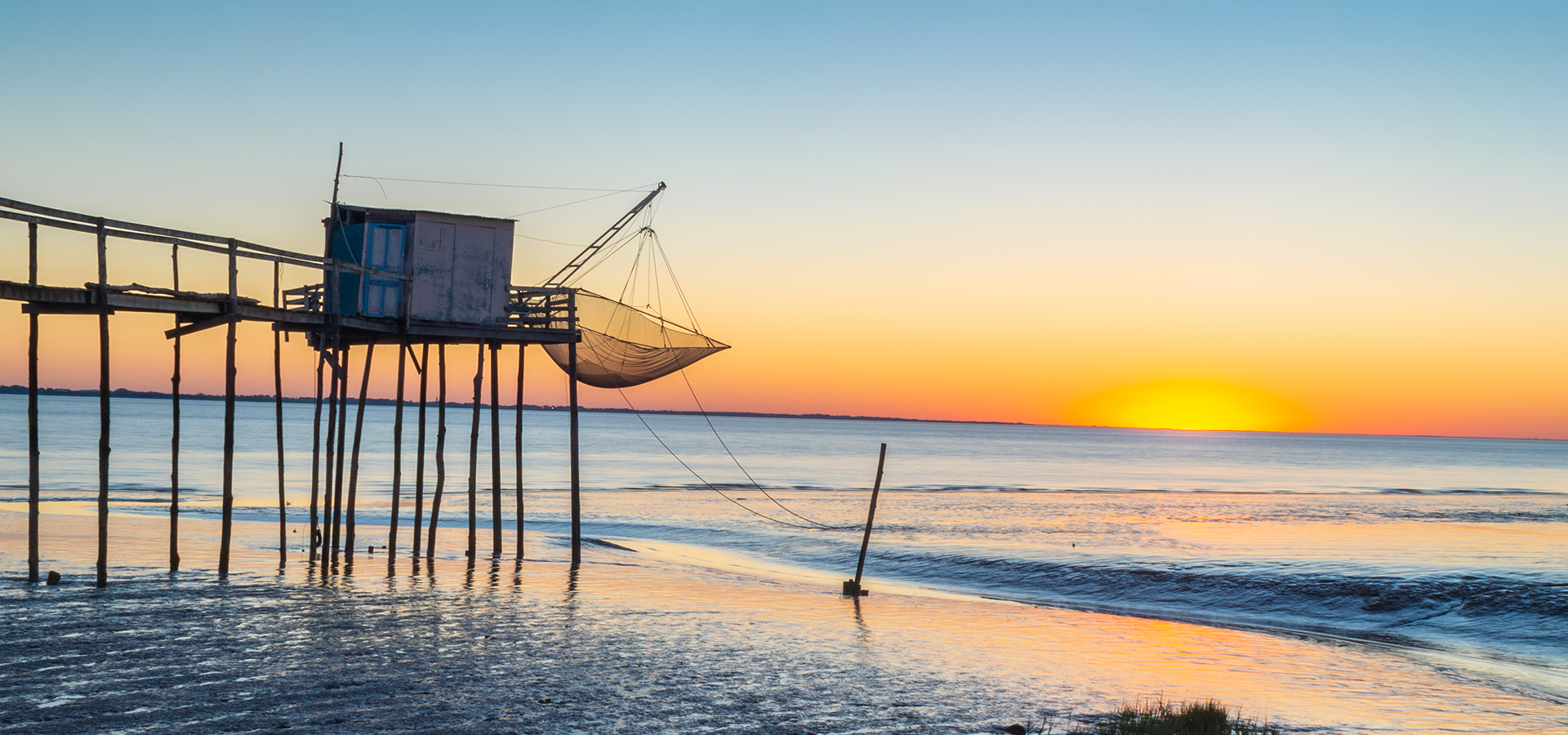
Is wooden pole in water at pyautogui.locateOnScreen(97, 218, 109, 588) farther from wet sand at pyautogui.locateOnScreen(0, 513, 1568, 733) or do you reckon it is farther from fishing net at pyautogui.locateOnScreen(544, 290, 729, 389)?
fishing net at pyautogui.locateOnScreen(544, 290, 729, 389)

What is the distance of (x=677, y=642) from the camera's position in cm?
1285

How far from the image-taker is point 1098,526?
3750 cm

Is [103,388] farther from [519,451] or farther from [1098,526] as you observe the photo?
[1098,526]

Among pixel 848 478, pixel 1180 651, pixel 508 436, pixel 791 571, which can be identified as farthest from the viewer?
pixel 508 436

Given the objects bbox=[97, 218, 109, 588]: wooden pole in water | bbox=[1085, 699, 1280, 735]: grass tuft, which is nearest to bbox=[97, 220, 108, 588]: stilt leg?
bbox=[97, 218, 109, 588]: wooden pole in water

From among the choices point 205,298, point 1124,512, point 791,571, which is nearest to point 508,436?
point 1124,512

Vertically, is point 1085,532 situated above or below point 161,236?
below

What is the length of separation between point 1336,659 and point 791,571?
12192 mm

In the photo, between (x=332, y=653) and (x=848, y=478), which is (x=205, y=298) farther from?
(x=848, y=478)

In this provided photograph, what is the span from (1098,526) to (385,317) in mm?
27378

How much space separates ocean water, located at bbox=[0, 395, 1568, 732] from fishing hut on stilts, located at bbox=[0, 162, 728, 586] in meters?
2.71

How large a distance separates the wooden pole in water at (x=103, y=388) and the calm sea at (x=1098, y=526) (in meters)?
3.84

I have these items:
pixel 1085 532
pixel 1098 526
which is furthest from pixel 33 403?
pixel 1098 526

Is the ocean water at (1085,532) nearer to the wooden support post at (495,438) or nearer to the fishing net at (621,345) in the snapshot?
the wooden support post at (495,438)
